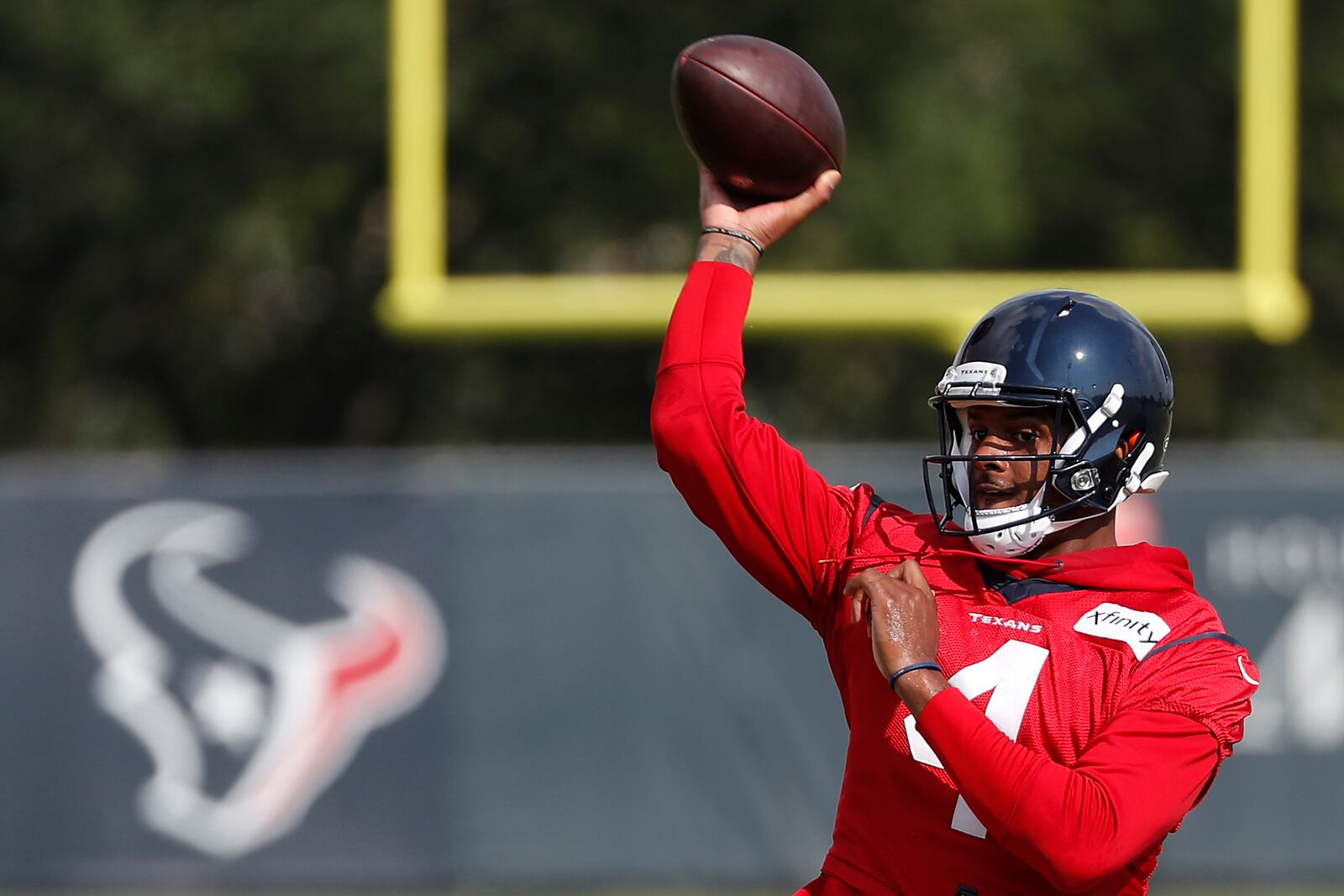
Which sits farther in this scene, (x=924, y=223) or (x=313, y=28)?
(x=313, y=28)

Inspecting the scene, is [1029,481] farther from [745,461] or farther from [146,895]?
[146,895]

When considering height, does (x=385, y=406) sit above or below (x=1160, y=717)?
below

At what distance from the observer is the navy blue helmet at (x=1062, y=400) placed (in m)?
2.61

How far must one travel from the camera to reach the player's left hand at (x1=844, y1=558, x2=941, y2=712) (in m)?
2.42

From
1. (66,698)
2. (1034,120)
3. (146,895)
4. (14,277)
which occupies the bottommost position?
(146,895)

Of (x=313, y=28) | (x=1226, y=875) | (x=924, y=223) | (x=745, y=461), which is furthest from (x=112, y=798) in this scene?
(x=313, y=28)

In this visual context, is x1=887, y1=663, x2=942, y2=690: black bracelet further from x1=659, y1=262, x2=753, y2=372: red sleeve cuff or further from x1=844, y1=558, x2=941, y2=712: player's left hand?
x1=659, y1=262, x2=753, y2=372: red sleeve cuff

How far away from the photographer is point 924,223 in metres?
12.5

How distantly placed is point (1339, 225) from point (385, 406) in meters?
7.33

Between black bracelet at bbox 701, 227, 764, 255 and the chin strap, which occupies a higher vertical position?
black bracelet at bbox 701, 227, 764, 255

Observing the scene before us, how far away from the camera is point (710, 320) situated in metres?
2.60

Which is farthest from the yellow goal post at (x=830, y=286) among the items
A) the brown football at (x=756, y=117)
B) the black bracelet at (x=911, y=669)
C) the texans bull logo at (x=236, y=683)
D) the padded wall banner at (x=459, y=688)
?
the black bracelet at (x=911, y=669)

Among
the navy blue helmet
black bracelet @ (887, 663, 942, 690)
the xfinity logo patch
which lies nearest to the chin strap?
the navy blue helmet

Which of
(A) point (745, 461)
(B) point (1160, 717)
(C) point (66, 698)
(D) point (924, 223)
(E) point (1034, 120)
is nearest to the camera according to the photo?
(B) point (1160, 717)
